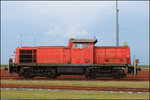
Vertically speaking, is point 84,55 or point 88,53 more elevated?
point 88,53

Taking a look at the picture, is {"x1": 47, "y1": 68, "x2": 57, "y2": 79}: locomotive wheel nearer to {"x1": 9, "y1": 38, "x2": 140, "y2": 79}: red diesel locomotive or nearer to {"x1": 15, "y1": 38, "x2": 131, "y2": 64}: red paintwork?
{"x1": 9, "y1": 38, "x2": 140, "y2": 79}: red diesel locomotive

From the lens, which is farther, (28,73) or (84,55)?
(28,73)

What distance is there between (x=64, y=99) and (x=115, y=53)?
35.7ft

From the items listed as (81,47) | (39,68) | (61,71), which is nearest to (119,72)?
(81,47)

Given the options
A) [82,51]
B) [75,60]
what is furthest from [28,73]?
[82,51]

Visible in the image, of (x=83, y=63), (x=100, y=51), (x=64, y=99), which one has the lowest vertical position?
(x=64, y=99)

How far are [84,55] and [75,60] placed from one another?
101 centimetres

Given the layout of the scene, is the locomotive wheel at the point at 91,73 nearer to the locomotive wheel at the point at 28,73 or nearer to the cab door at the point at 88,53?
the cab door at the point at 88,53

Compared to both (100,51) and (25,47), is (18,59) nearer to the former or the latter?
(25,47)

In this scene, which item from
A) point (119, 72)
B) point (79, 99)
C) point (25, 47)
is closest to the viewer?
point (79, 99)

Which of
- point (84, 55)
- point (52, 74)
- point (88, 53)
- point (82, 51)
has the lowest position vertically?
point (52, 74)

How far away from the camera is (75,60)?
19266mm

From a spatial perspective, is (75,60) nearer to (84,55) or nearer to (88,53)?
(84,55)

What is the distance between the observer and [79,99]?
988 centimetres
